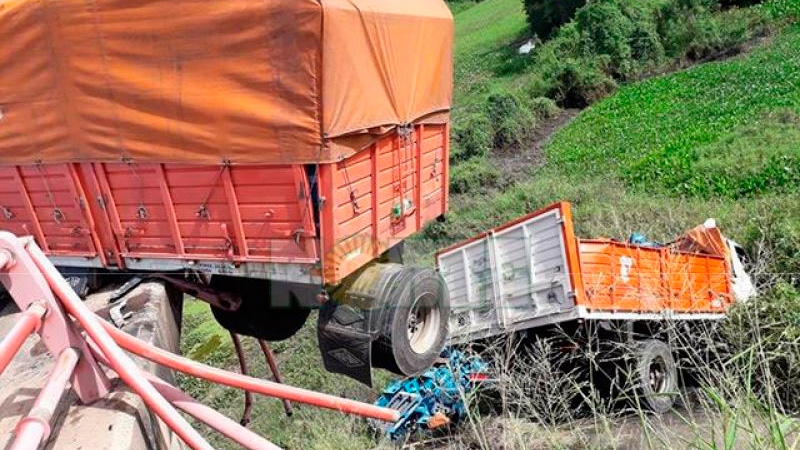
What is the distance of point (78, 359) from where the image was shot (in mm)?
2924

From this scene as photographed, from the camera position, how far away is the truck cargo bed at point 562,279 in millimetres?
7406

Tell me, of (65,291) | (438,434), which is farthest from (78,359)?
(438,434)

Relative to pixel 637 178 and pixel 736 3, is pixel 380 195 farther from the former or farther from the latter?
pixel 736 3

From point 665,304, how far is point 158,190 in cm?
635

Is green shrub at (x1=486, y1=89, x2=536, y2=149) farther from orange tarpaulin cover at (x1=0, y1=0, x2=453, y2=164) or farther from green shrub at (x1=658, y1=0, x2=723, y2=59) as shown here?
orange tarpaulin cover at (x1=0, y1=0, x2=453, y2=164)

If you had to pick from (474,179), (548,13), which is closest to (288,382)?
(474,179)

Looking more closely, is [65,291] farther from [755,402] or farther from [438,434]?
[438,434]

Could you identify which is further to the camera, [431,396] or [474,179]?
[474,179]

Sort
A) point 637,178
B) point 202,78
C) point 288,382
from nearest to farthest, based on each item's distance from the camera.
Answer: point 202,78, point 288,382, point 637,178

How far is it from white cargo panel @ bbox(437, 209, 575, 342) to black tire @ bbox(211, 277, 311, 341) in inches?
113

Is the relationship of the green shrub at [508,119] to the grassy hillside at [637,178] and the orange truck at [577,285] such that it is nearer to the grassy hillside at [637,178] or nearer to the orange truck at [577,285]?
the grassy hillside at [637,178]

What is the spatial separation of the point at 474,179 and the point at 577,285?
42.3ft

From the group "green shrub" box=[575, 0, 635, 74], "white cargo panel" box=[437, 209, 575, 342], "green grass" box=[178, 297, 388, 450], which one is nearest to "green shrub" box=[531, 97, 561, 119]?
"green shrub" box=[575, 0, 635, 74]

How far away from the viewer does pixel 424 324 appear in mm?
5133
